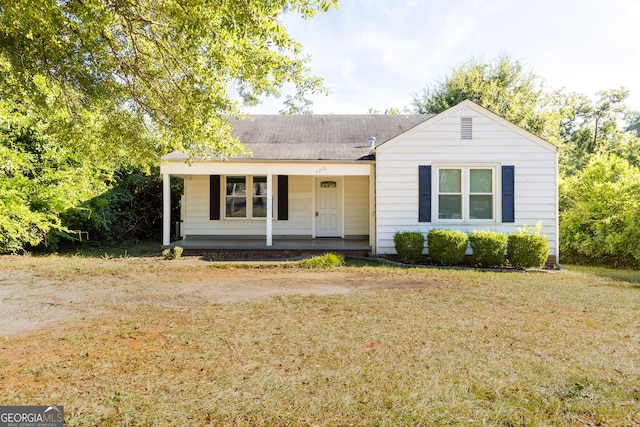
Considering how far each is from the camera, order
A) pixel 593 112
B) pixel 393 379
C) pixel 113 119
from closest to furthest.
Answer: pixel 393 379, pixel 113 119, pixel 593 112

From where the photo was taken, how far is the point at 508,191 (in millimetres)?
10406

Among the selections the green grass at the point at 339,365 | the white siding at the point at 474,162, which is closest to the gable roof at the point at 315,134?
the white siding at the point at 474,162

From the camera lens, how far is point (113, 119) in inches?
295

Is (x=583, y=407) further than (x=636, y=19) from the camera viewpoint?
No

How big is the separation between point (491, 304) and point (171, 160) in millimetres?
9245

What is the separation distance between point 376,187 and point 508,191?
11.3 ft

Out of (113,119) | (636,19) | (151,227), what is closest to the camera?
(113,119)

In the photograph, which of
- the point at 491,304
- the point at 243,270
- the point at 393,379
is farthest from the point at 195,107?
the point at 491,304

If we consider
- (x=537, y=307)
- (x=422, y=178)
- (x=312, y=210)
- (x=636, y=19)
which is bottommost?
(x=537, y=307)

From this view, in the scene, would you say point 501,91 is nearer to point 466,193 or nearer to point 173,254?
point 466,193

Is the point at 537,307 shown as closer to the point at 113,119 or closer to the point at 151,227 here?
the point at 113,119

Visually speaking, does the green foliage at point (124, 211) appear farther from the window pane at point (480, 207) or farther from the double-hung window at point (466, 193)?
the window pane at point (480, 207)

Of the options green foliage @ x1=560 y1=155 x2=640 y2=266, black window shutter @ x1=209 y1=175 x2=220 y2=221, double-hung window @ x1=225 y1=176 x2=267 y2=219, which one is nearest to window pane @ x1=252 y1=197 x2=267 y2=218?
double-hung window @ x1=225 y1=176 x2=267 y2=219

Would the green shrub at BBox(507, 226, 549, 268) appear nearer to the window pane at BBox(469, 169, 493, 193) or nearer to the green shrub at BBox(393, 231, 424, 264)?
the window pane at BBox(469, 169, 493, 193)
